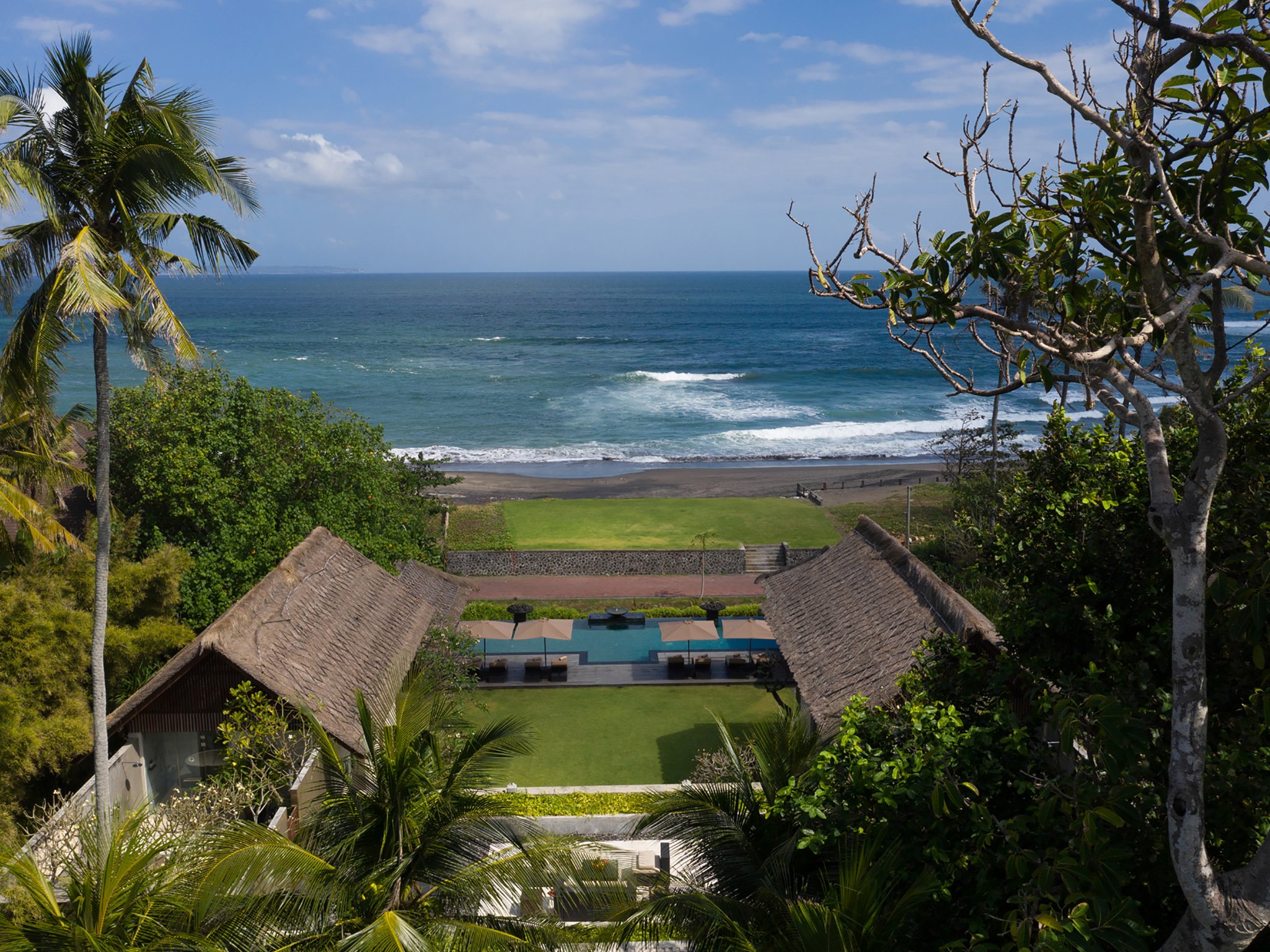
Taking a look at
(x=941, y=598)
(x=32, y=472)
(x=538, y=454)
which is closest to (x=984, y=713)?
(x=941, y=598)

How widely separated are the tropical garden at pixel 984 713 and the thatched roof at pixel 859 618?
212 inches

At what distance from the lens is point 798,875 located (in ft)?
26.5

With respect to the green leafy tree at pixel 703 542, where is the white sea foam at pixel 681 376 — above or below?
above

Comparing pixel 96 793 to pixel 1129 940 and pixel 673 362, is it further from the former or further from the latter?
pixel 673 362

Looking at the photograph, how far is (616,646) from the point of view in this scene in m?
24.6

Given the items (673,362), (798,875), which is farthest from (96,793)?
(673,362)

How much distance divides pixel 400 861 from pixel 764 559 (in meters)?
25.3

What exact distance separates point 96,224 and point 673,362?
91.6 metres

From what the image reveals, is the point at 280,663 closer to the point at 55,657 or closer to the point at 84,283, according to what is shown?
the point at 55,657

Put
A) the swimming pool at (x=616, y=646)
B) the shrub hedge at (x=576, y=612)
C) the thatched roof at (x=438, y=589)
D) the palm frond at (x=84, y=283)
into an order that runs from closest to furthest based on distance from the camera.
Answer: the palm frond at (x=84, y=283) → the thatched roof at (x=438, y=589) → the swimming pool at (x=616, y=646) → the shrub hedge at (x=576, y=612)

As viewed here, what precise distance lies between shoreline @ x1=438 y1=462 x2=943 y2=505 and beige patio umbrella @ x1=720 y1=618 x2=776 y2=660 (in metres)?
18.2

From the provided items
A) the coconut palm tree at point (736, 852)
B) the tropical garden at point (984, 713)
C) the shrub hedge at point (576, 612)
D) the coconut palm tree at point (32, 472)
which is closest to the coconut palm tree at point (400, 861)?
the tropical garden at point (984, 713)

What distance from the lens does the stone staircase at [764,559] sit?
3203 centimetres

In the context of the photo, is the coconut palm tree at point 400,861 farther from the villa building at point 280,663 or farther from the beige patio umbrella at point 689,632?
the beige patio umbrella at point 689,632
